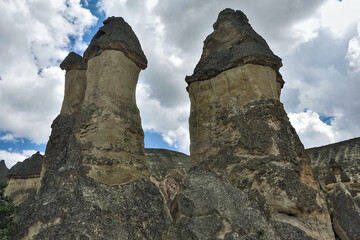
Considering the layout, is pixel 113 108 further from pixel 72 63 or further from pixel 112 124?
pixel 72 63

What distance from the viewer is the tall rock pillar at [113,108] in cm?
632

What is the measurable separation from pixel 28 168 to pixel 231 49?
1304 centimetres

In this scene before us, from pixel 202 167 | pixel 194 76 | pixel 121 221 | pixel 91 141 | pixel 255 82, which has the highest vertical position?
pixel 194 76

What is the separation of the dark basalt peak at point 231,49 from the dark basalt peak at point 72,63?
3.53 meters

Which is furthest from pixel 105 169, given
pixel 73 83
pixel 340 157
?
pixel 340 157

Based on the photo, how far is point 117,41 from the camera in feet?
25.1

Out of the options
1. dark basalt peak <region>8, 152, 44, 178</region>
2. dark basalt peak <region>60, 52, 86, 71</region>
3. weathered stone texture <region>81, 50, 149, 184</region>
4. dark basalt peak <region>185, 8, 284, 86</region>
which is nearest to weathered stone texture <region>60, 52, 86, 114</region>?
dark basalt peak <region>60, 52, 86, 71</region>

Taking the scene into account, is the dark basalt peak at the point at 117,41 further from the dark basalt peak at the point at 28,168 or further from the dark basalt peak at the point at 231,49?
the dark basalt peak at the point at 28,168

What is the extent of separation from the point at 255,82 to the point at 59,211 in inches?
164

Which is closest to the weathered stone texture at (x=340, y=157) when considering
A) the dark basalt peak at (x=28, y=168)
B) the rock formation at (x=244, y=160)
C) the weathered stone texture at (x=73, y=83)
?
the dark basalt peak at (x=28, y=168)

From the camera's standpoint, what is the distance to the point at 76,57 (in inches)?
386

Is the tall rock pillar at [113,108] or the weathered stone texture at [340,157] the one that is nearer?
the tall rock pillar at [113,108]

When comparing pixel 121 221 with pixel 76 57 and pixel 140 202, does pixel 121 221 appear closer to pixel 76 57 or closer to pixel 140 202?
pixel 140 202

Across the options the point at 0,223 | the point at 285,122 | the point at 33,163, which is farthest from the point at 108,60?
the point at 33,163
